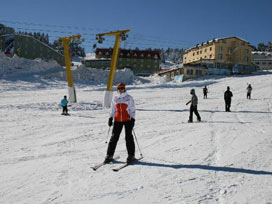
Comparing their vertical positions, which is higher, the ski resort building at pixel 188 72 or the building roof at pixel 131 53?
the building roof at pixel 131 53

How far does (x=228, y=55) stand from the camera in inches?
2279

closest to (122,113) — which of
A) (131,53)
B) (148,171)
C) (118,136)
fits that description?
(118,136)

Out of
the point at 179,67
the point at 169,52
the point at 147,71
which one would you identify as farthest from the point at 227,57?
the point at 169,52

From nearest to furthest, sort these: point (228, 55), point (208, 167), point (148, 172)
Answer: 1. point (148, 172)
2. point (208, 167)
3. point (228, 55)

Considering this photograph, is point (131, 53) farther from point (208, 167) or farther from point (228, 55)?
point (208, 167)

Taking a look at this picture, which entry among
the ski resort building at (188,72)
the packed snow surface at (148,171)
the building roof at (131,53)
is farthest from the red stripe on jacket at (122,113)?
the building roof at (131,53)

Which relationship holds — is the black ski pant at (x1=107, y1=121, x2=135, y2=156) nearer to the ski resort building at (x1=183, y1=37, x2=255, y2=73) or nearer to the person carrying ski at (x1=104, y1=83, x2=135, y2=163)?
the person carrying ski at (x1=104, y1=83, x2=135, y2=163)

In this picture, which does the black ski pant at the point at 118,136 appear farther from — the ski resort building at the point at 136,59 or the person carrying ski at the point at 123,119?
the ski resort building at the point at 136,59

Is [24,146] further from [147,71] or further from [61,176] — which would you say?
[147,71]

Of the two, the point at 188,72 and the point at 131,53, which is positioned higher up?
the point at 131,53

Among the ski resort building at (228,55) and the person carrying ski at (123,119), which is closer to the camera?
the person carrying ski at (123,119)

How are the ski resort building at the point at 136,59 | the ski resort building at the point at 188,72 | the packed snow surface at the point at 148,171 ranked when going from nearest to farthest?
the packed snow surface at the point at 148,171 < the ski resort building at the point at 188,72 < the ski resort building at the point at 136,59

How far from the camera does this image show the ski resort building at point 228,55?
56094 millimetres

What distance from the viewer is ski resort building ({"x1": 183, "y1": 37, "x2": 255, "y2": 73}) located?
184 feet
